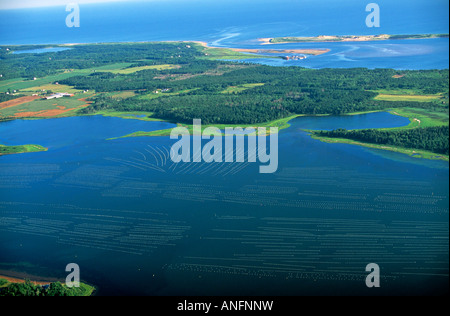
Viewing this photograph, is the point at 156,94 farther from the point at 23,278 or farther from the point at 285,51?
the point at 23,278

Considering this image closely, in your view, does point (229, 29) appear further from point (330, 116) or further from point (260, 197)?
point (260, 197)

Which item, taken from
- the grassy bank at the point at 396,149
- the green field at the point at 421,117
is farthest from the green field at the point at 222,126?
the green field at the point at 421,117

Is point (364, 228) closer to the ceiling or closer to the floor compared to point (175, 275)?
closer to the ceiling

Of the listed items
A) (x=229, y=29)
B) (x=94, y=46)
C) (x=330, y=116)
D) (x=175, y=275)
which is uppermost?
(x=229, y=29)

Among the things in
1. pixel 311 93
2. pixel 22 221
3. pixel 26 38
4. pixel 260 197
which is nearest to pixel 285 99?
pixel 311 93

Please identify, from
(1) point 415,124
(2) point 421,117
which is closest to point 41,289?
(1) point 415,124

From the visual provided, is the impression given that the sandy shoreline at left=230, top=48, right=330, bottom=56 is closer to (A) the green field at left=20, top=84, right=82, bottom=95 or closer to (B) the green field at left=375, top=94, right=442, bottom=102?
(B) the green field at left=375, top=94, right=442, bottom=102
